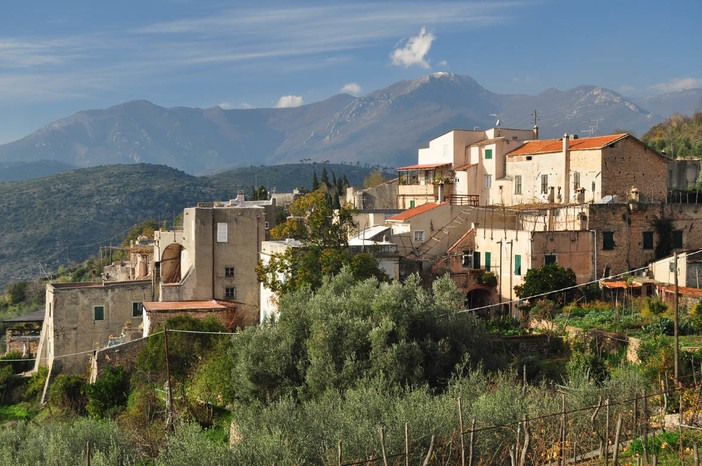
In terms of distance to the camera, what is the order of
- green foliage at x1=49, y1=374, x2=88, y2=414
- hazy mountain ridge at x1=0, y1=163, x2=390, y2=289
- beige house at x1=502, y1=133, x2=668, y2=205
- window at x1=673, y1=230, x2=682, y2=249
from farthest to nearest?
hazy mountain ridge at x1=0, y1=163, x2=390, y2=289 → beige house at x1=502, y1=133, x2=668, y2=205 → window at x1=673, y1=230, x2=682, y2=249 → green foliage at x1=49, y1=374, x2=88, y2=414

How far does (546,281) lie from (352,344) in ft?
37.4

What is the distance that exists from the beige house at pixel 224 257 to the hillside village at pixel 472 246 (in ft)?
0.16

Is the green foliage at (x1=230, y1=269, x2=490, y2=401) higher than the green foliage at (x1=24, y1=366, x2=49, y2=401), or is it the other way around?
the green foliage at (x1=230, y1=269, x2=490, y2=401)

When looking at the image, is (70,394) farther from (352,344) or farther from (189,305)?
(352,344)

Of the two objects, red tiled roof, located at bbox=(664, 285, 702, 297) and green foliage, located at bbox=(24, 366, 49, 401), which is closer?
red tiled roof, located at bbox=(664, 285, 702, 297)

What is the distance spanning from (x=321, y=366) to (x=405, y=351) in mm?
2326

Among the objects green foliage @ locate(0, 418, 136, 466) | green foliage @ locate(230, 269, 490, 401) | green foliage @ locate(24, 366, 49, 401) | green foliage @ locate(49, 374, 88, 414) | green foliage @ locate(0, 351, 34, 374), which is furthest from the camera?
green foliage @ locate(0, 351, 34, 374)

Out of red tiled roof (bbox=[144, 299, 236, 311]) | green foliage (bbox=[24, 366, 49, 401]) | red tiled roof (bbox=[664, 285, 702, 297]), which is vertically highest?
red tiled roof (bbox=[664, 285, 702, 297])

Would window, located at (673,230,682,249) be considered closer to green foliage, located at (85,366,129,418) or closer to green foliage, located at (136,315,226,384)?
green foliage, located at (136,315,226,384)

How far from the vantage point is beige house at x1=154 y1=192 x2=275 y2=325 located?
121 ft

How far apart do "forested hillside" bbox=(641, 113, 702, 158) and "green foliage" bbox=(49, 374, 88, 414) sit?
48.0m

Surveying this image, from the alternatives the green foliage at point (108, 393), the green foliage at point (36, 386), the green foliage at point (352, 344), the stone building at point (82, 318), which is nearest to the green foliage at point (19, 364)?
the green foliage at point (36, 386)

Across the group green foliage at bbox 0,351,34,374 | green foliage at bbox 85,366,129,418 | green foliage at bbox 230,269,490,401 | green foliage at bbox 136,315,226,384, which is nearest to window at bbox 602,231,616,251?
green foliage at bbox 230,269,490,401

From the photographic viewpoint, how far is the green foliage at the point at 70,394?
32.6 m
